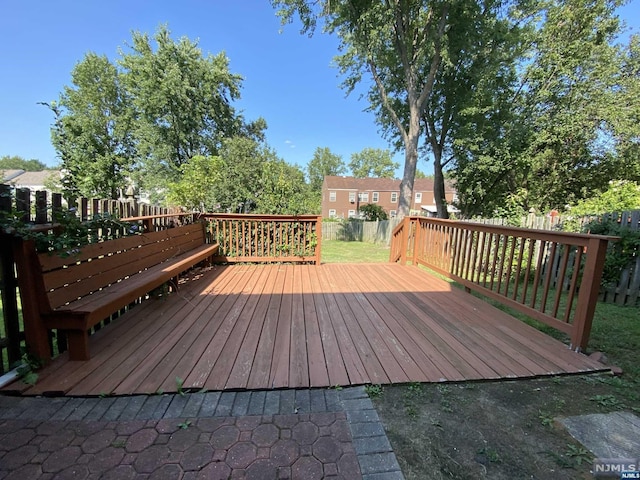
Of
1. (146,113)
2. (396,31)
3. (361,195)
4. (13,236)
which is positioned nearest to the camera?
(13,236)

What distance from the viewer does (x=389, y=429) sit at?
149 cm

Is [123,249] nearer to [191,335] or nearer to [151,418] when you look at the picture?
[191,335]

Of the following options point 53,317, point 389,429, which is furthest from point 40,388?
point 389,429

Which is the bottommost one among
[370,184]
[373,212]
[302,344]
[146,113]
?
[302,344]

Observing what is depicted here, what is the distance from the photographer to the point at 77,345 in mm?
2037

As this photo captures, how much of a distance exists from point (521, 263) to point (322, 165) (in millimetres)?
43251

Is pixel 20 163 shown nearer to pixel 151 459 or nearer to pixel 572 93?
pixel 151 459

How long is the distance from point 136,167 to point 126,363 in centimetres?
2093

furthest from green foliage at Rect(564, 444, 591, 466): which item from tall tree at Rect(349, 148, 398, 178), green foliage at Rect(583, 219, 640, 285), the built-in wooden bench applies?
tall tree at Rect(349, 148, 398, 178)

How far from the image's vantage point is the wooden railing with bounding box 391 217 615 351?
2328mm

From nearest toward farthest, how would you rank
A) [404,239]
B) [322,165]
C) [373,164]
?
[404,239], [373,164], [322,165]

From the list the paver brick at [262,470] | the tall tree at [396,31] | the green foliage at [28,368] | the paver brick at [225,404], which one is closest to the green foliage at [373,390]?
the paver brick at [262,470]

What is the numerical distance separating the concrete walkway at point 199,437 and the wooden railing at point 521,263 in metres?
1.93

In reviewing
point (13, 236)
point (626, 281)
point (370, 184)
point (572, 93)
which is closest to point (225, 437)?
point (13, 236)
